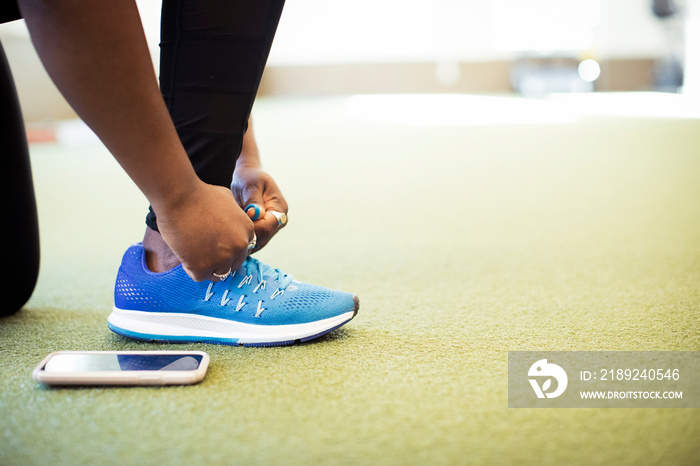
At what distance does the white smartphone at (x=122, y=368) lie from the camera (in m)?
0.56

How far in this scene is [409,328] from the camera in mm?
725

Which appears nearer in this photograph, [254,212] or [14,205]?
[254,212]

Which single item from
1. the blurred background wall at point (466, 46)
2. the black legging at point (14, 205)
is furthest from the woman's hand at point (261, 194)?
the blurred background wall at point (466, 46)

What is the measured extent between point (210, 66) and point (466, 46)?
7706mm

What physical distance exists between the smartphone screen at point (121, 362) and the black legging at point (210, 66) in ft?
0.63

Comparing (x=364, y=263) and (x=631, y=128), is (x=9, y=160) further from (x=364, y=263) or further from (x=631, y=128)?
(x=631, y=128)

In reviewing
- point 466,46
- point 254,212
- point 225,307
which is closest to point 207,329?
point 225,307

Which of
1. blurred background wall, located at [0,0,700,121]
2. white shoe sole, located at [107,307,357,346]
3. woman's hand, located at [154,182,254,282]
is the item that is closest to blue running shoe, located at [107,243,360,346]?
white shoe sole, located at [107,307,357,346]

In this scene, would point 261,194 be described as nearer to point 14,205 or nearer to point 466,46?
point 14,205

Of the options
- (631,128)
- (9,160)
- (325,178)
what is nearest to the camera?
(9,160)

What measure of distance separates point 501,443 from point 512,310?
355mm

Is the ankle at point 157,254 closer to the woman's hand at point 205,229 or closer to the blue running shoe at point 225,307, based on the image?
the blue running shoe at point 225,307

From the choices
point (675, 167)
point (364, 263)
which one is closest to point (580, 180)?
point (675, 167)

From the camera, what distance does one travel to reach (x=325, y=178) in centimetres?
212
